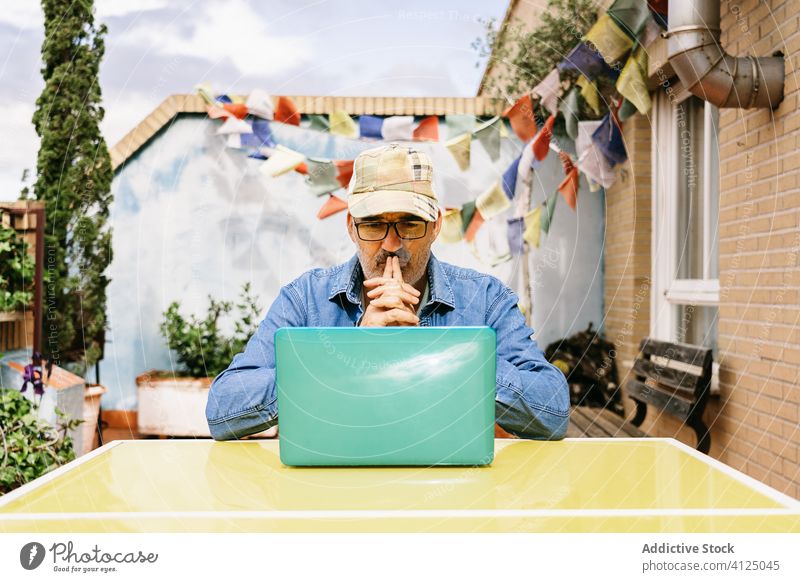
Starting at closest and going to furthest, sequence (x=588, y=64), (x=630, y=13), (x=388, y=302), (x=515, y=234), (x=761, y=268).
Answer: (x=388, y=302) < (x=761, y=268) < (x=630, y=13) < (x=588, y=64) < (x=515, y=234)

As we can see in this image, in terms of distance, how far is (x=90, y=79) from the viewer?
13.1 feet

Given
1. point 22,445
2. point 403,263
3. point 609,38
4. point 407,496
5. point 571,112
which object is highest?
point 609,38

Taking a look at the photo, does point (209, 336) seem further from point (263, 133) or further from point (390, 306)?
point (390, 306)

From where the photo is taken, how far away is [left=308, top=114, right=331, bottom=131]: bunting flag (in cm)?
486

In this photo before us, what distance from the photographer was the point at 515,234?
16.3 feet

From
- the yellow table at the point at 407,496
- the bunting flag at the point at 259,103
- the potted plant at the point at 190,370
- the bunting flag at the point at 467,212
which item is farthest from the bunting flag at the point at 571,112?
the yellow table at the point at 407,496

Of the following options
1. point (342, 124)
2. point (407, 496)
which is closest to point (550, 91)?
point (342, 124)

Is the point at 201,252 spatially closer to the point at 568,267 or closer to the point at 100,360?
the point at 100,360

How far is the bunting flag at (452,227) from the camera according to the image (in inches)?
178

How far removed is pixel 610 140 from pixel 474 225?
3.02 ft

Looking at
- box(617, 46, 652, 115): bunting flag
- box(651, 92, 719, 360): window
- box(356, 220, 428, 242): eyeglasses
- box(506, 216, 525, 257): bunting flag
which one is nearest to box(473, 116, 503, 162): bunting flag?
box(506, 216, 525, 257): bunting flag

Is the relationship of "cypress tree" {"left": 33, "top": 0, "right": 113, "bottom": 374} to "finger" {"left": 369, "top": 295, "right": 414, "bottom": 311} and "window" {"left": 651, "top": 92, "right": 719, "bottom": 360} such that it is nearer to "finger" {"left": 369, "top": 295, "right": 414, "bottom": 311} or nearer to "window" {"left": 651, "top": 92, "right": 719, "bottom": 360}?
"finger" {"left": 369, "top": 295, "right": 414, "bottom": 311}

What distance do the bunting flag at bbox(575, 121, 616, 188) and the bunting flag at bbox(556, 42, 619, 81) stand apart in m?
0.28

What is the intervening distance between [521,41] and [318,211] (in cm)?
175
